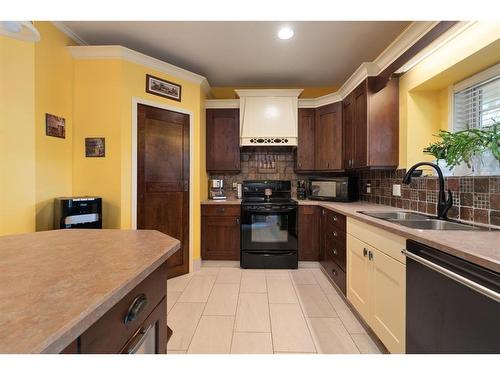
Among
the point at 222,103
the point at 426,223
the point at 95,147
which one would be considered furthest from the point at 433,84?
the point at 95,147

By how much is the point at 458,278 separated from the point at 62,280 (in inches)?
54.3

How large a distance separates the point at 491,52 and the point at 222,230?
2942 mm

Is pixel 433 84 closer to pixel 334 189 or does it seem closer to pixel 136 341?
pixel 334 189

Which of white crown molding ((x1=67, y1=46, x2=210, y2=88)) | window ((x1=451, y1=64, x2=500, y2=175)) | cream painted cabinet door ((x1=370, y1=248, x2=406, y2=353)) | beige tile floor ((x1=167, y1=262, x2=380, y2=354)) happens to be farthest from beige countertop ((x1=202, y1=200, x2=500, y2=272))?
white crown molding ((x1=67, y1=46, x2=210, y2=88))

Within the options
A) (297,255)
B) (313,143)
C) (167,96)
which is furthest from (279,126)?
(297,255)

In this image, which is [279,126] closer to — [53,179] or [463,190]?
[463,190]

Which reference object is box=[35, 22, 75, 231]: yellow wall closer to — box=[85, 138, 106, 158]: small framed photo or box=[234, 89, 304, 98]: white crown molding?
box=[85, 138, 106, 158]: small framed photo

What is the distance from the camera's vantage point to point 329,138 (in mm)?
3229

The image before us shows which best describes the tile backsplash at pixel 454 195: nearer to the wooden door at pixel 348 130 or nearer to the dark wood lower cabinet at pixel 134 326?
the wooden door at pixel 348 130

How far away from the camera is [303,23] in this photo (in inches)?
84.4

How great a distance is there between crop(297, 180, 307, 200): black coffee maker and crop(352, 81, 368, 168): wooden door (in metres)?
0.95

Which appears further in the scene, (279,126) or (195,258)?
(279,126)

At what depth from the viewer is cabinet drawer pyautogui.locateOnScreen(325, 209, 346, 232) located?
2266 millimetres
